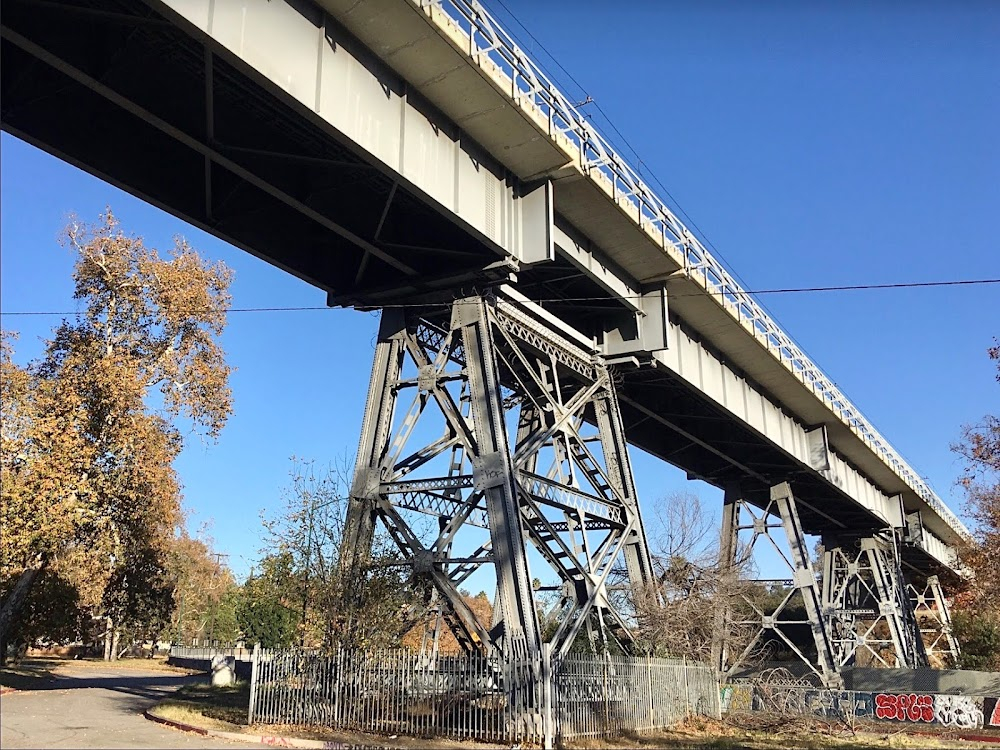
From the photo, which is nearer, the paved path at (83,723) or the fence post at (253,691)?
the paved path at (83,723)

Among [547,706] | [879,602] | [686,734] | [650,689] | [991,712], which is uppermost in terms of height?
[879,602]

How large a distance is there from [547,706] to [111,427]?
18171mm

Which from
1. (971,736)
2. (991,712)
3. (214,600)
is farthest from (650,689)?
(214,600)

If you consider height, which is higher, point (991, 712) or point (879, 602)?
point (879, 602)

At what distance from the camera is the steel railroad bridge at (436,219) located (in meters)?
13.0

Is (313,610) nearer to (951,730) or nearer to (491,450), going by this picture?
(491,450)

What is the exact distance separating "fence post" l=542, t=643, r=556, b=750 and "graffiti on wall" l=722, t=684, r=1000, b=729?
9502 mm

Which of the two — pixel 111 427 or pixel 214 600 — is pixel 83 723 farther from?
pixel 214 600

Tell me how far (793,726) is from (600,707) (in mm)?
7047

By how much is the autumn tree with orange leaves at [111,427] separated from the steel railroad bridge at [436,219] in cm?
1082

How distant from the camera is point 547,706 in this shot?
14.6 metres

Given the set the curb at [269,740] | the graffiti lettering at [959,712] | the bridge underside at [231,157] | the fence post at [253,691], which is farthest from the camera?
the graffiti lettering at [959,712]

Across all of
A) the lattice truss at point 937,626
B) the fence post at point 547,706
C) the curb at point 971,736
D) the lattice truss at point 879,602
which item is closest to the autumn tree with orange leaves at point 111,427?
the fence post at point 547,706

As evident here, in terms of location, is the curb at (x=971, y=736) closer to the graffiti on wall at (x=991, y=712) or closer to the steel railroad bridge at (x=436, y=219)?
the graffiti on wall at (x=991, y=712)
